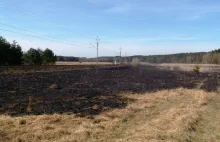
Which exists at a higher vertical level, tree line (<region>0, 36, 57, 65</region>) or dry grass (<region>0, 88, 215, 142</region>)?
tree line (<region>0, 36, 57, 65</region>)

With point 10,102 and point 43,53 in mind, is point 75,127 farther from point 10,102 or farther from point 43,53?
point 43,53

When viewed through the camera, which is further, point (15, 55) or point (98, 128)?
point (15, 55)

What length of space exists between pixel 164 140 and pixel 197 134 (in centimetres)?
154

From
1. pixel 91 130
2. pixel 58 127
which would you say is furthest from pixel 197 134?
pixel 58 127

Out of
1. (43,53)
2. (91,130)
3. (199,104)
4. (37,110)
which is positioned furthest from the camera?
Answer: (43,53)

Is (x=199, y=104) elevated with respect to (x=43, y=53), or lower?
lower

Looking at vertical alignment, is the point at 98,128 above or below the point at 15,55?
below

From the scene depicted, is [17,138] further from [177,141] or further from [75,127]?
[177,141]

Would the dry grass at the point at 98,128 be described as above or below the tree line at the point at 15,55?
below

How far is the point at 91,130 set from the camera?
→ 286 inches

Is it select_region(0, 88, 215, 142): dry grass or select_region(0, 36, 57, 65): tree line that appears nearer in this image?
select_region(0, 88, 215, 142): dry grass

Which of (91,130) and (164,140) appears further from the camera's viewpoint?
(91,130)

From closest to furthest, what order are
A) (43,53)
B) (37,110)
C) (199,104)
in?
1. (37,110)
2. (199,104)
3. (43,53)

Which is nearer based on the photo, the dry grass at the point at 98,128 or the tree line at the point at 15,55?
the dry grass at the point at 98,128
